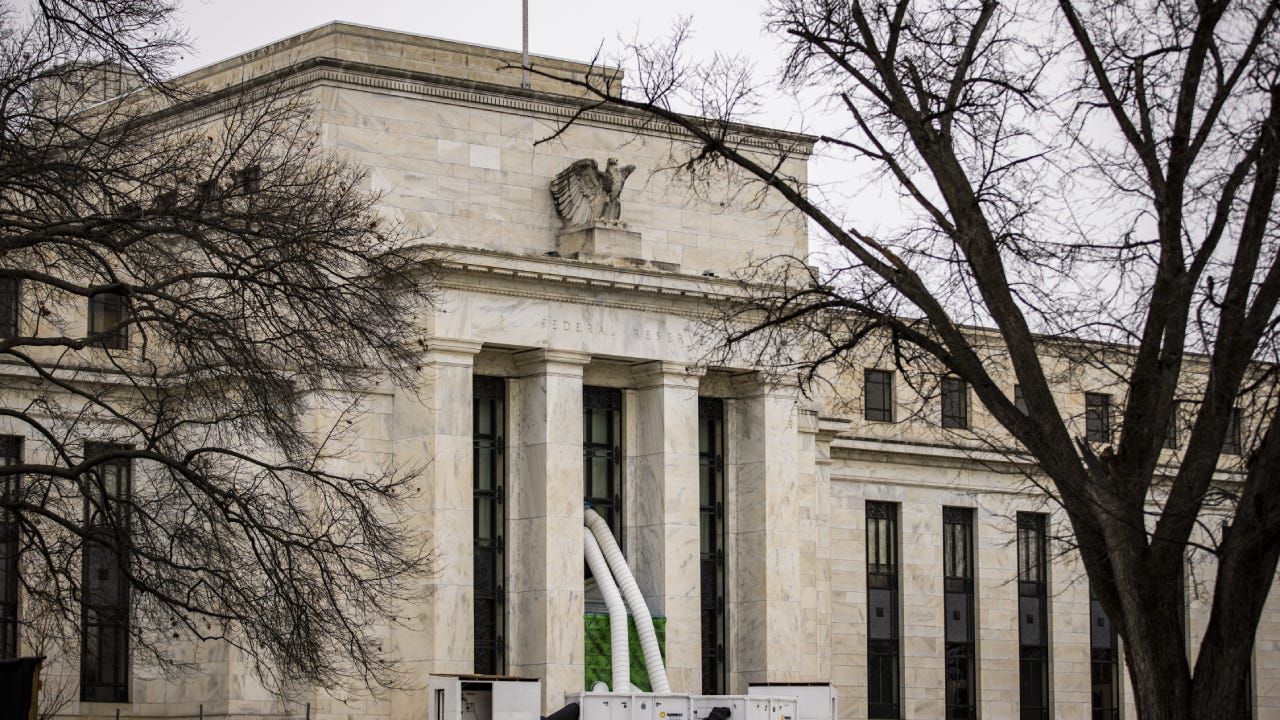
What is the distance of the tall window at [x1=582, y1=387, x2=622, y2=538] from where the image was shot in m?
43.0

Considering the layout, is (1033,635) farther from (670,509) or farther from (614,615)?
(614,615)

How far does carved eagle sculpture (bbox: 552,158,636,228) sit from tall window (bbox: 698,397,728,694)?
5200 mm

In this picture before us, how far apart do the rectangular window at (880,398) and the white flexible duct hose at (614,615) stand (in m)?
13.3

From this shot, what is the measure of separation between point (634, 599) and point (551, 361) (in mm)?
5255

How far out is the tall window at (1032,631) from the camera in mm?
54312

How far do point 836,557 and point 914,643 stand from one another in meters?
3.45

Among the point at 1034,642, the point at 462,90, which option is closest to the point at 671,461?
the point at 462,90

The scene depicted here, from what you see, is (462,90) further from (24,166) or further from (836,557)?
(24,166)

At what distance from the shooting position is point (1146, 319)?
A: 15633mm

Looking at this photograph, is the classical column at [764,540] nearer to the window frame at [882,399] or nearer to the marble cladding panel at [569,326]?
the marble cladding panel at [569,326]

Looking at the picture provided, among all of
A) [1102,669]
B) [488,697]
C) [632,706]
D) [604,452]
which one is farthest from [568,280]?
[1102,669]

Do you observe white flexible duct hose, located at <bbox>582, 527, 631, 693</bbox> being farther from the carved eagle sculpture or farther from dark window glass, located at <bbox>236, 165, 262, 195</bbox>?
dark window glass, located at <bbox>236, 165, 262, 195</bbox>

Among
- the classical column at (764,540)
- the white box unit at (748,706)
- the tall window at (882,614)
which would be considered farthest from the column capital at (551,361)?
the tall window at (882,614)

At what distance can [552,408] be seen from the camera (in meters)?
40.7
